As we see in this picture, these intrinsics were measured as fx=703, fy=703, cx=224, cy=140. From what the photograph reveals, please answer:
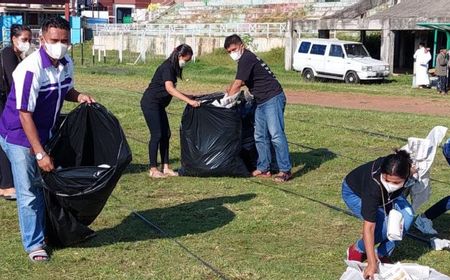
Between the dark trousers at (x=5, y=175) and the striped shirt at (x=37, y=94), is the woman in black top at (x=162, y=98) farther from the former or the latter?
the striped shirt at (x=37, y=94)

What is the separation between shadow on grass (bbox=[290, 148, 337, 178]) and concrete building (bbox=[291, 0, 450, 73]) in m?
15.6

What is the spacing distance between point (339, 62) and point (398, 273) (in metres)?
20.7

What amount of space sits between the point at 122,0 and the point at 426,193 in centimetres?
6623

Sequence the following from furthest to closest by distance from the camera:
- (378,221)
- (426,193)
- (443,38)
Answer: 1. (443,38)
2. (426,193)
3. (378,221)

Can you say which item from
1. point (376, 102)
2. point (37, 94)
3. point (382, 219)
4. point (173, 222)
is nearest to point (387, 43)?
point (376, 102)

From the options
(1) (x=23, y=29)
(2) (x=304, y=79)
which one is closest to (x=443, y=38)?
(2) (x=304, y=79)

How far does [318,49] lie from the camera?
25750 millimetres

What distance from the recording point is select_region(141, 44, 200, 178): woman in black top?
799cm

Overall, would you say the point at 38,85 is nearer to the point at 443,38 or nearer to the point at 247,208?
the point at 247,208

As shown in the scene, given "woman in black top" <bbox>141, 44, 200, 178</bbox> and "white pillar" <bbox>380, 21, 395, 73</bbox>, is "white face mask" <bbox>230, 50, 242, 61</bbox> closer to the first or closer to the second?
"woman in black top" <bbox>141, 44, 200, 178</bbox>

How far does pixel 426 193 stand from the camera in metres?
5.63

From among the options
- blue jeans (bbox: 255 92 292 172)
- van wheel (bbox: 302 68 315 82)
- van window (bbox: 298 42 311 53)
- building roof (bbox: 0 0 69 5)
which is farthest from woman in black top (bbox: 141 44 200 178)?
building roof (bbox: 0 0 69 5)

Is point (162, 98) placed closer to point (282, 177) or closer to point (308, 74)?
point (282, 177)

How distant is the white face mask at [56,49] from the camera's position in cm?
499
